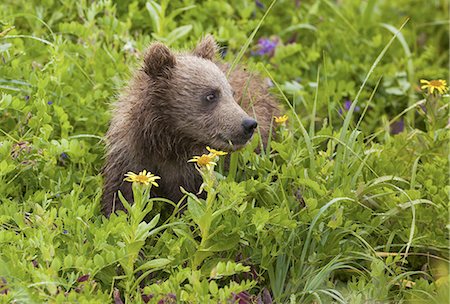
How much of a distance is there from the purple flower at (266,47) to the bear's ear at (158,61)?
5.65 ft

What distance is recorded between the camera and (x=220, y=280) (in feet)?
13.3

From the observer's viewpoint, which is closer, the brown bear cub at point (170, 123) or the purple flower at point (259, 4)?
the brown bear cub at point (170, 123)

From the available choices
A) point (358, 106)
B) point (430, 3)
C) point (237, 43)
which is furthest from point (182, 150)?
point (430, 3)

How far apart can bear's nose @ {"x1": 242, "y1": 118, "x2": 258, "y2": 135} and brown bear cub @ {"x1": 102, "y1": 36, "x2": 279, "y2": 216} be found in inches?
1.6

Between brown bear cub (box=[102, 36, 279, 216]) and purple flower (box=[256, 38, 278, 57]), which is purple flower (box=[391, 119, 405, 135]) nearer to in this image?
purple flower (box=[256, 38, 278, 57])

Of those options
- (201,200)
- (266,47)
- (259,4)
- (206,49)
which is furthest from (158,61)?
(259,4)

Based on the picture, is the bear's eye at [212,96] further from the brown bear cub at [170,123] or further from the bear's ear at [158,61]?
the bear's ear at [158,61]

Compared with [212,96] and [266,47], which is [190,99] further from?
[266,47]

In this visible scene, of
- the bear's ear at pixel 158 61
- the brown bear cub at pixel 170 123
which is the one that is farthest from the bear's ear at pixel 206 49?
the bear's ear at pixel 158 61

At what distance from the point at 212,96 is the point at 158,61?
1.06 ft

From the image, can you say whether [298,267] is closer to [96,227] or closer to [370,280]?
[370,280]

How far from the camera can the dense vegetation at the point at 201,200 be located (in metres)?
3.71

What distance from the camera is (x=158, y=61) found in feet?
14.8

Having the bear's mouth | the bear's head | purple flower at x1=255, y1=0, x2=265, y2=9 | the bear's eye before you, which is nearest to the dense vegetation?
the bear's mouth
